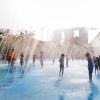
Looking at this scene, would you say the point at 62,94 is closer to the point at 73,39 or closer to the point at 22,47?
the point at 22,47

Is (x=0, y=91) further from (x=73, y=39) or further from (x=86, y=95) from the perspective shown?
(x=73, y=39)

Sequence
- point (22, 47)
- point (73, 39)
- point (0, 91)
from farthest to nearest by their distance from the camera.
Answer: point (73, 39) → point (22, 47) → point (0, 91)

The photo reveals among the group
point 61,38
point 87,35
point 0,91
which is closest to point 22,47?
point 61,38

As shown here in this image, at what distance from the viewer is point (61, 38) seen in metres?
103

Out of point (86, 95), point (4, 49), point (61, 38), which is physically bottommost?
point (86, 95)

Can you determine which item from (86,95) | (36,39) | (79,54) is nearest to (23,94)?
(86,95)

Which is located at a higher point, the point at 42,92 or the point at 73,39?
the point at 73,39

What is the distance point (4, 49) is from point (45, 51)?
A: 2038cm

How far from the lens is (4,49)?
2311 inches

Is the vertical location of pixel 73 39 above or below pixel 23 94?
above

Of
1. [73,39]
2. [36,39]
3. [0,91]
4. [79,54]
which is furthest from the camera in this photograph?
[73,39]

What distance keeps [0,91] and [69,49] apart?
74477 mm

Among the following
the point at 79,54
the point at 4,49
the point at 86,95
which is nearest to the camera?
the point at 86,95

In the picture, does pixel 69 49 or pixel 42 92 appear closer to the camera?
pixel 42 92
